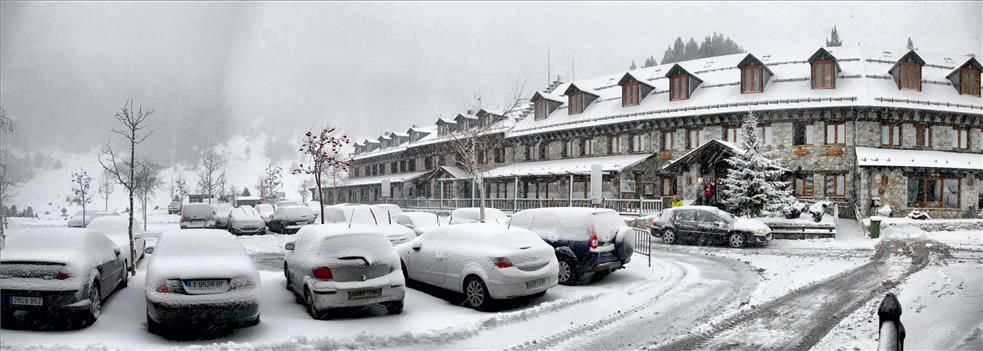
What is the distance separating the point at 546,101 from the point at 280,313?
3554 cm

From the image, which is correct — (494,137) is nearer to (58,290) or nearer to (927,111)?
(927,111)

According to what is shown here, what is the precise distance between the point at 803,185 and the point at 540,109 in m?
18.9

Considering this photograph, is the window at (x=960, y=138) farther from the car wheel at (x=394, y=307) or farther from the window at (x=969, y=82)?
the car wheel at (x=394, y=307)

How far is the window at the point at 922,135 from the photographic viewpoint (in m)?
31.1

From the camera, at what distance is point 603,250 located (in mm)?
12828

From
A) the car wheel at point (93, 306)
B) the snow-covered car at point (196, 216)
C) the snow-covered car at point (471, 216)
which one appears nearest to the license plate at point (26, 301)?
the car wheel at point (93, 306)

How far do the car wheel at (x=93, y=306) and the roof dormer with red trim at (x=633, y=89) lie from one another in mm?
33462

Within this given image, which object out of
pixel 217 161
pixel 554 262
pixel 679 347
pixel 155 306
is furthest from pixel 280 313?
pixel 217 161

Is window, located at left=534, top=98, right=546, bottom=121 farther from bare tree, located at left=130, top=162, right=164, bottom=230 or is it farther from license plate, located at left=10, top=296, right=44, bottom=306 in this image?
license plate, located at left=10, top=296, right=44, bottom=306

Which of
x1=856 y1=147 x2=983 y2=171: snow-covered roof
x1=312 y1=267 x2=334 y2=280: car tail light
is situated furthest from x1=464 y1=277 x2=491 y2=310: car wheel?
x1=856 y1=147 x2=983 y2=171: snow-covered roof

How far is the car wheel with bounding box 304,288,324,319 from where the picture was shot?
884 centimetres

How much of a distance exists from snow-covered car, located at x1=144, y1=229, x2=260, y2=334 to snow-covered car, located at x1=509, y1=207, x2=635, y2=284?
22.0 ft

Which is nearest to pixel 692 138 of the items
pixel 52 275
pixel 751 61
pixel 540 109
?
pixel 751 61

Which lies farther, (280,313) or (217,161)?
(217,161)
